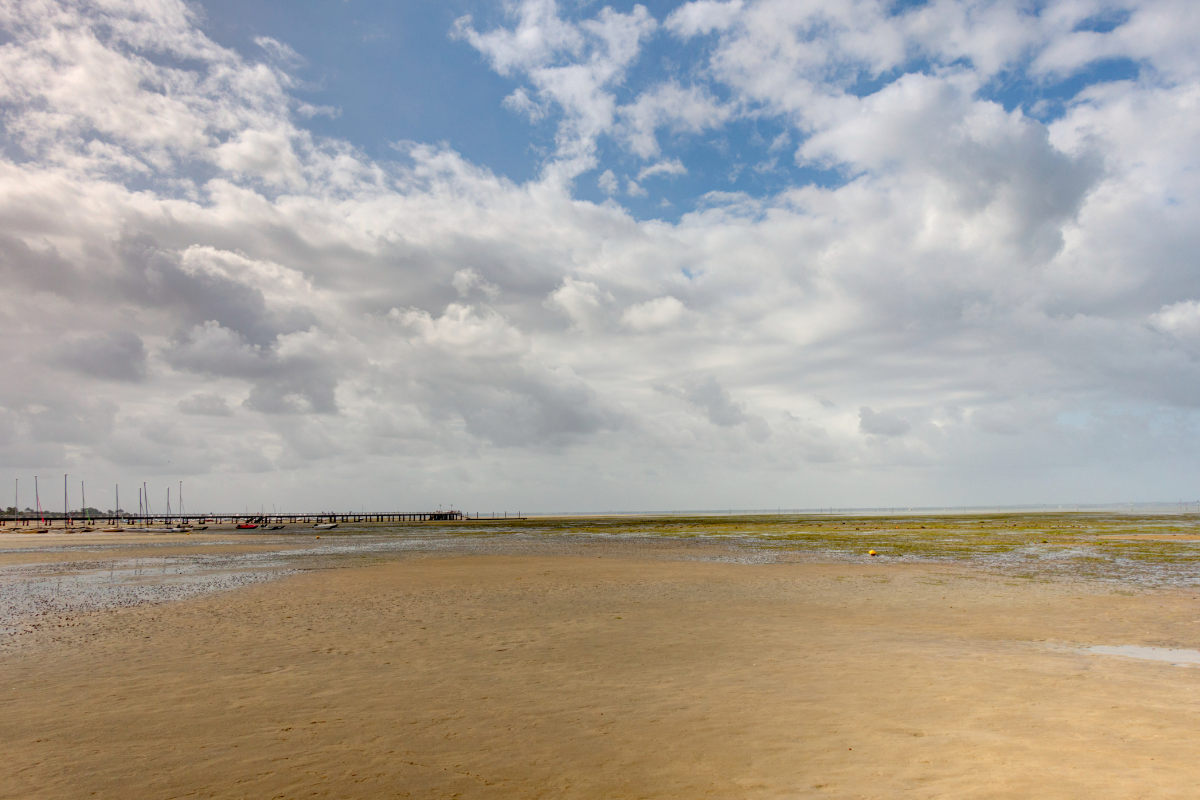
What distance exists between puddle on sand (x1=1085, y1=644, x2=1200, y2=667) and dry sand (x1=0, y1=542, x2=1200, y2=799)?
0.46 m

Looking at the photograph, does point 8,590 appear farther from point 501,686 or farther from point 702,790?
point 702,790

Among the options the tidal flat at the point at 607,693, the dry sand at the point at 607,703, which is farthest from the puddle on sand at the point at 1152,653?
the dry sand at the point at 607,703

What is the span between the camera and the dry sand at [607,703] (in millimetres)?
7613

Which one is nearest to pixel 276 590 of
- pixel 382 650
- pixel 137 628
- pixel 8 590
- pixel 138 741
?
pixel 137 628

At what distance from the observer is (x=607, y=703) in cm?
1051

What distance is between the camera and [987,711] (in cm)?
985

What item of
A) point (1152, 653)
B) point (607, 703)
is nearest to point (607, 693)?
point (607, 703)

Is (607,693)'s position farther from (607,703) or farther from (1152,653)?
(1152,653)

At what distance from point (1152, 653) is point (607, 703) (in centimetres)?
1227

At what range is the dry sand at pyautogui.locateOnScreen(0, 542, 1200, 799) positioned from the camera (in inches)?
300

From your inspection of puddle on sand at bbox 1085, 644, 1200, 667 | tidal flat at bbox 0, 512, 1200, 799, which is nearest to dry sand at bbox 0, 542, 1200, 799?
tidal flat at bbox 0, 512, 1200, 799

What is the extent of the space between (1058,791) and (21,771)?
40.5 feet

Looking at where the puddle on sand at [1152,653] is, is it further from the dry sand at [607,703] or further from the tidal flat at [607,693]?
the dry sand at [607,703]

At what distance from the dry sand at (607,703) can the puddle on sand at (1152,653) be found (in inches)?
18.2
